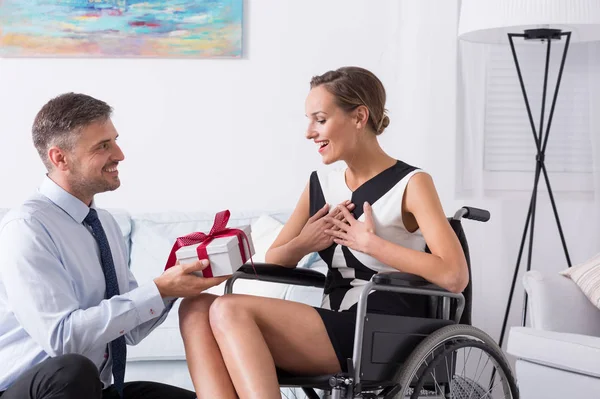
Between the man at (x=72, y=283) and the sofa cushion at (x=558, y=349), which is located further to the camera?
A: the sofa cushion at (x=558, y=349)

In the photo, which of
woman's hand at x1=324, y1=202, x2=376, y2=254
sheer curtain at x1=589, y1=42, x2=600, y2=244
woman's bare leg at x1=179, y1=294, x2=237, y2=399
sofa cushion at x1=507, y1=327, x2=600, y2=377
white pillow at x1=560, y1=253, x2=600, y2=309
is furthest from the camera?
sheer curtain at x1=589, y1=42, x2=600, y2=244

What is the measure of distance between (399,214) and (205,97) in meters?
1.94

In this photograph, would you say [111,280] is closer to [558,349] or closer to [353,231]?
[353,231]

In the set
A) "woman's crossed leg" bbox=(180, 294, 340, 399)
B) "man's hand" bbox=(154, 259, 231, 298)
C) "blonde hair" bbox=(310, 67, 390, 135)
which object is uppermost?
"blonde hair" bbox=(310, 67, 390, 135)

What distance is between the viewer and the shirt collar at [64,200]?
74.2 inches

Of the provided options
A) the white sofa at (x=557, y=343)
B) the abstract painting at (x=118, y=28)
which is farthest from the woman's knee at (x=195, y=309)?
the abstract painting at (x=118, y=28)

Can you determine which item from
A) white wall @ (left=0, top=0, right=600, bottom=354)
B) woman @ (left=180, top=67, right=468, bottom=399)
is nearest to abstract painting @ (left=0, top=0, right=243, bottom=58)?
white wall @ (left=0, top=0, right=600, bottom=354)

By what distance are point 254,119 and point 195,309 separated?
2.03 metres

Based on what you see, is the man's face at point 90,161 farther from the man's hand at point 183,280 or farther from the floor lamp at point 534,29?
the floor lamp at point 534,29

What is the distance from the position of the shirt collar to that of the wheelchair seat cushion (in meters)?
0.56

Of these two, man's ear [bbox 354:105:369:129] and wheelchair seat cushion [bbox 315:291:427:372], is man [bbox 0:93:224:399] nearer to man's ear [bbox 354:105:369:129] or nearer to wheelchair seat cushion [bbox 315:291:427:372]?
wheelchair seat cushion [bbox 315:291:427:372]

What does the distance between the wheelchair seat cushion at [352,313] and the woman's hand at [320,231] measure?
178 mm

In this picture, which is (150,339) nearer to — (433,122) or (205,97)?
(205,97)

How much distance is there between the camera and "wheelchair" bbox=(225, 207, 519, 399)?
6.15 ft
